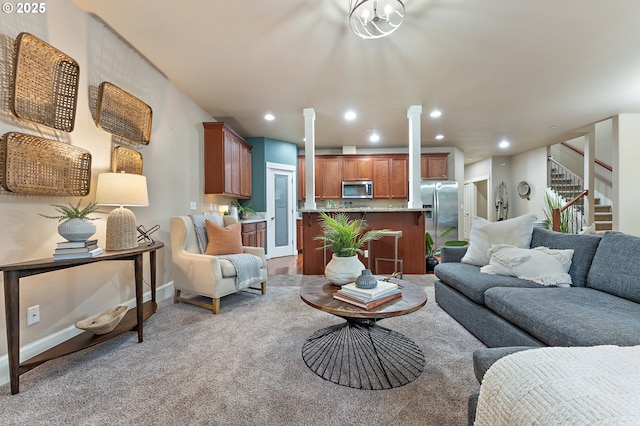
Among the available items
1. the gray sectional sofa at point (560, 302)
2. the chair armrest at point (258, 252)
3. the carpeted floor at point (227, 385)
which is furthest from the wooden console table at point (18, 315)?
the gray sectional sofa at point (560, 302)

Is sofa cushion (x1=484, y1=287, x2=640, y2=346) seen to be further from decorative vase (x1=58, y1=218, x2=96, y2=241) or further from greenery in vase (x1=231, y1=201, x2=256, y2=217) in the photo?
greenery in vase (x1=231, y1=201, x2=256, y2=217)

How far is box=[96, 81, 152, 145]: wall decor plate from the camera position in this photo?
2303 mm

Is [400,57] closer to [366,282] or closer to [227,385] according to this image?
[366,282]

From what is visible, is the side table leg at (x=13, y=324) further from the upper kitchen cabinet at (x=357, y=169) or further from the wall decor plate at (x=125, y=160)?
the upper kitchen cabinet at (x=357, y=169)

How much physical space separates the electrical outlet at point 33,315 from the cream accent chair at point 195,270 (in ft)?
3.65

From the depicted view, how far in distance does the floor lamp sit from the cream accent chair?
0.67 metres

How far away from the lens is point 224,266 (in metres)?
2.77

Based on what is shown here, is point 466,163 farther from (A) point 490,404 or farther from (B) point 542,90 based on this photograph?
(A) point 490,404

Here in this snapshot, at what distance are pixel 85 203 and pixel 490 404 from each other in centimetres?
284

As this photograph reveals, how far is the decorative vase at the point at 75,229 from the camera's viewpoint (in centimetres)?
176

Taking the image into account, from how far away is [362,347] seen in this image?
1954 millimetres

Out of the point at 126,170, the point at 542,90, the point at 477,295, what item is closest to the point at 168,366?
the point at 126,170

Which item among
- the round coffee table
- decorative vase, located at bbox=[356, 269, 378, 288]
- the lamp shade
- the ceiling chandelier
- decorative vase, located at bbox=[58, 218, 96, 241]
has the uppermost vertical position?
the ceiling chandelier

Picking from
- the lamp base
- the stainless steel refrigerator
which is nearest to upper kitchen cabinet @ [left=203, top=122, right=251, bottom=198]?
the lamp base
